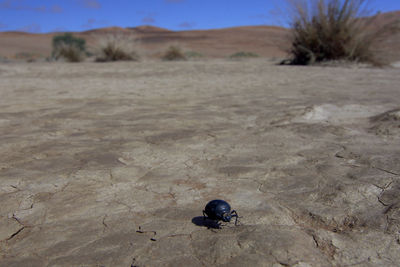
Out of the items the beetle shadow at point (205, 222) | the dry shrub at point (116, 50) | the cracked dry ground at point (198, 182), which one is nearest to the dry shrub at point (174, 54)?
the dry shrub at point (116, 50)

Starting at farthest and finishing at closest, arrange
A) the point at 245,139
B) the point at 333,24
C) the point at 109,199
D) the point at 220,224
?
the point at 333,24 → the point at 245,139 → the point at 109,199 → the point at 220,224

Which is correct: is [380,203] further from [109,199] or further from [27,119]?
[27,119]

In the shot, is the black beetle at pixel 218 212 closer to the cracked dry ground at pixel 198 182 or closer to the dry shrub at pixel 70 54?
the cracked dry ground at pixel 198 182

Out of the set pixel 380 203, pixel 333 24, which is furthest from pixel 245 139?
pixel 333 24

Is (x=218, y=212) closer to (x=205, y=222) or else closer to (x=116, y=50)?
(x=205, y=222)

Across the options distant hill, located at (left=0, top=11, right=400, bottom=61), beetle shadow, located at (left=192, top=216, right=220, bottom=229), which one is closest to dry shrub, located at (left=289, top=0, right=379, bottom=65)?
distant hill, located at (left=0, top=11, right=400, bottom=61)

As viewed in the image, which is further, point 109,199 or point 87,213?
point 109,199

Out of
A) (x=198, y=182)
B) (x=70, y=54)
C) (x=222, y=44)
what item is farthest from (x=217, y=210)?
(x=222, y=44)
